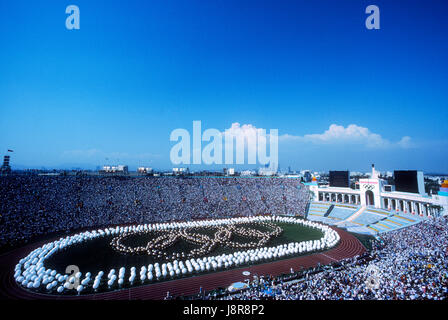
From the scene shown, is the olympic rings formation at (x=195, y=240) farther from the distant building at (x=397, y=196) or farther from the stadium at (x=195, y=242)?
the distant building at (x=397, y=196)

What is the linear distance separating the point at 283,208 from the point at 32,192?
1968 inches

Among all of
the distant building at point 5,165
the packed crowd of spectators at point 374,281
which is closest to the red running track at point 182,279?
the packed crowd of spectators at point 374,281

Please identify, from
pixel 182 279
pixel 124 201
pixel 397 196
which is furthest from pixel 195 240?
pixel 397 196

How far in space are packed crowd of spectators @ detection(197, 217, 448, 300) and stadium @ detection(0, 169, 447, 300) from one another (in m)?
0.12

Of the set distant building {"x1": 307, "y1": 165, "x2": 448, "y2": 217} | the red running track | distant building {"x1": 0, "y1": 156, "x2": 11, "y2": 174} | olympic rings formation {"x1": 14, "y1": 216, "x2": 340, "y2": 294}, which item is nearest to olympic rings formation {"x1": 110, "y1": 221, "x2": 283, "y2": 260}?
olympic rings formation {"x1": 14, "y1": 216, "x2": 340, "y2": 294}

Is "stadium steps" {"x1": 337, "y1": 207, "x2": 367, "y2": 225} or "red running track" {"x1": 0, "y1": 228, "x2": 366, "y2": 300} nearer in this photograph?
"red running track" {"x1": 0, "y1": 228, "x2": 366, "y2": 300}

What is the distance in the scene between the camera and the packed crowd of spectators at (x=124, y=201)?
111 ft

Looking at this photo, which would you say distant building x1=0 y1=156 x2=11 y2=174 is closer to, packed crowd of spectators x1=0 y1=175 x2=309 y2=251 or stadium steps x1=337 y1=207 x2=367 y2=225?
packed crowd of spectators x1=0 y1=175 x2=309 y2=251

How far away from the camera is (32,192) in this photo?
3847 cm

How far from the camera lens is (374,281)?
15250mm

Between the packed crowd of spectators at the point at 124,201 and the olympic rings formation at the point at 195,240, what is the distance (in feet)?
30.6

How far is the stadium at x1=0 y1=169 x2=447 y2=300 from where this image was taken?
17.9m
